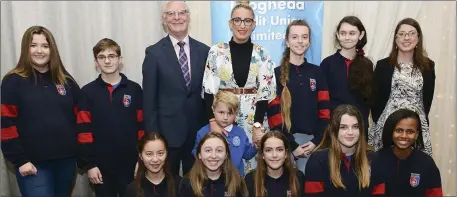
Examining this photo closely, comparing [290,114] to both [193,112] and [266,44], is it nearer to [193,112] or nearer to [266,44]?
[193,112]

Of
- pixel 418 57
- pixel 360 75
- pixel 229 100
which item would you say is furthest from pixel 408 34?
pixel 229 100

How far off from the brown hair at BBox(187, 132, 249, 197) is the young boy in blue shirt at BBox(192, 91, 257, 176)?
140mm

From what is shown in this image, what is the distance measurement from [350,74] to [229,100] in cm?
84

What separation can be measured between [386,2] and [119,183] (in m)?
2.57

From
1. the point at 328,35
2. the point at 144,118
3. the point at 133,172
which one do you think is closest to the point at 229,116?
the point at 144,118

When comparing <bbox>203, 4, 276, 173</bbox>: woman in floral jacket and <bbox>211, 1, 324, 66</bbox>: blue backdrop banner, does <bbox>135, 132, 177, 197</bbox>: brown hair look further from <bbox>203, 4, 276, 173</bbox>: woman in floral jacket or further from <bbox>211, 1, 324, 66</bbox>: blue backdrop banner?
<bbox>211, 1, 324, 66</bbox>: blue backdrop banner

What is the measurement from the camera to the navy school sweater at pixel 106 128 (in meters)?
2.79

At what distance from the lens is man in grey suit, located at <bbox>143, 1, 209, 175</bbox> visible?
9.16 feet

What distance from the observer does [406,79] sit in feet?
9.58

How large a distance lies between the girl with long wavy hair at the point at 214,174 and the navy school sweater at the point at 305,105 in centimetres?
45

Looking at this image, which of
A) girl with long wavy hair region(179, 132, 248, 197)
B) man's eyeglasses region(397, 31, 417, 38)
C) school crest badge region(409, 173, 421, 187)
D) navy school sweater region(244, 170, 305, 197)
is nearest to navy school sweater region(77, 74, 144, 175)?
girl with long wavy hair region(179, 132, 248, 197)

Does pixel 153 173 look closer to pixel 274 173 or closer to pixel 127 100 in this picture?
pixel 127 100

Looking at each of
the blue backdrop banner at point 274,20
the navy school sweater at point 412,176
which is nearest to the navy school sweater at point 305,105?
the navy school sweater at point 412,176

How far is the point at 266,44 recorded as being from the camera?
3549 mm
